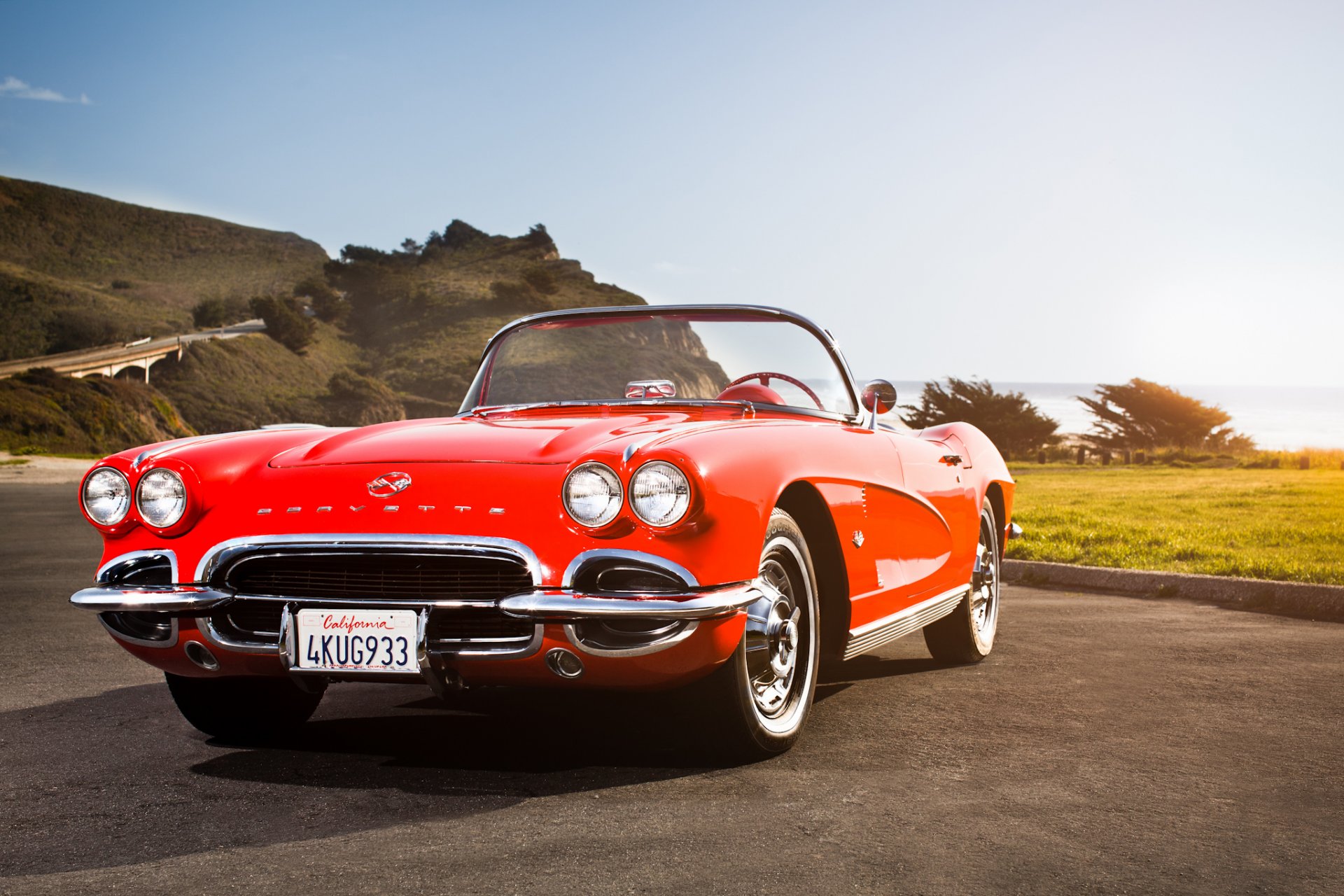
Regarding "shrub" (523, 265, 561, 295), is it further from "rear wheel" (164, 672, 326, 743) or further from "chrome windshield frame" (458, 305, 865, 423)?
"rear wheel" (164, 672, 326, 743)

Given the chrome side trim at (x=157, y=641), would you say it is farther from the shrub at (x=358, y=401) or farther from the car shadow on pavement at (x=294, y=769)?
the shrub at (x=358, y=401)

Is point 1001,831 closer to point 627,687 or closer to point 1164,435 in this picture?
point 627,687

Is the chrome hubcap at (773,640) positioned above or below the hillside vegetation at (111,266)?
below

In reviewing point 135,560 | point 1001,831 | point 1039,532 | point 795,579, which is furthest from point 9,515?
point 1001,831

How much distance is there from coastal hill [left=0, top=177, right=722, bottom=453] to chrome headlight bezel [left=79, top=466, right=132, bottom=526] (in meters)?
32.6

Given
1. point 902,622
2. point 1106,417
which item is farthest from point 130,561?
point 1106,417

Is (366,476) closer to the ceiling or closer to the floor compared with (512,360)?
closer to the floor

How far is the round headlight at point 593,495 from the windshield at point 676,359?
1500mm

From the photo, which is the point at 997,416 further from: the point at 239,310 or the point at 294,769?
the point at 239,310

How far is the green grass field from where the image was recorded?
949 cm

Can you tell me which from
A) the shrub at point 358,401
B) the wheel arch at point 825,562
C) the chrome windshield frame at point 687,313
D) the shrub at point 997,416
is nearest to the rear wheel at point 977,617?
the chrome windshield frame at point 687,313

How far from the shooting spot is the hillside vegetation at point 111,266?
Answer: 90.5 m

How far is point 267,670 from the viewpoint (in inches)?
142

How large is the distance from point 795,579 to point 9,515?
Answer: 13.7 meters
